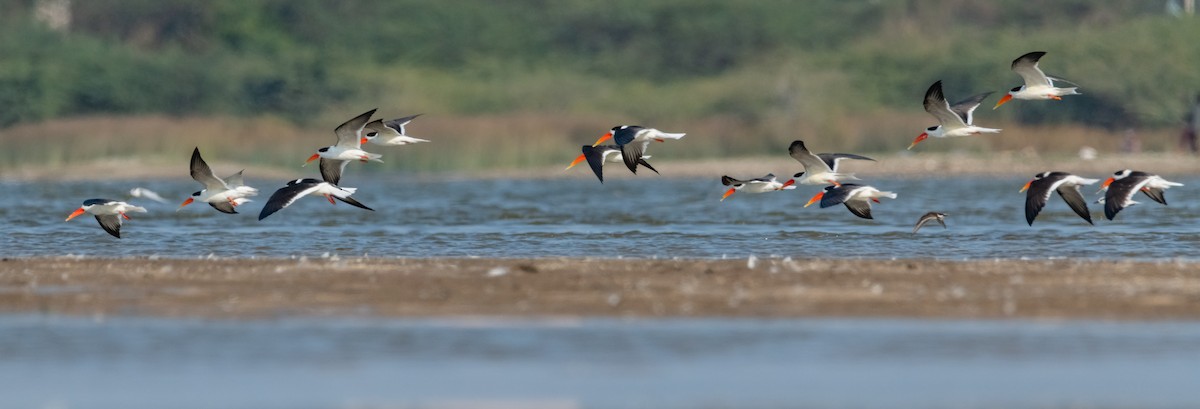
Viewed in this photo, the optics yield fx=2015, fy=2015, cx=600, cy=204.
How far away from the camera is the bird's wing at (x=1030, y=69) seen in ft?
57.2

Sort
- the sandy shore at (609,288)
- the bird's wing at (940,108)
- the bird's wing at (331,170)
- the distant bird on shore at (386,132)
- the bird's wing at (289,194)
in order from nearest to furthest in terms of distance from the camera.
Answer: the sandy shore at (609,288) → the bird's wing at (289,194) → the bird's wing at (940,108) → the distant bird on shore at (386,132) → the bird's wing at (331,170)

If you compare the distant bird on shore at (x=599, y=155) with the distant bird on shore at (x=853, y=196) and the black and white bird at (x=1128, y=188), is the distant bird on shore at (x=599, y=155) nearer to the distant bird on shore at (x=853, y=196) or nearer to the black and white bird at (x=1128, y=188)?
the distant bird on shore at (x=853, y=196)

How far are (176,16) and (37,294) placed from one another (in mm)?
45851

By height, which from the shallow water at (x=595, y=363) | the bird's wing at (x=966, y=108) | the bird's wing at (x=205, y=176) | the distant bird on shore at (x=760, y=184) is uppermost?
the bird's wing at (x=966, y=108)

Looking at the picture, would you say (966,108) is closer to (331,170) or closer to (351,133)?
(351,133)

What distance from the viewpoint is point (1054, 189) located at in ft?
54.5

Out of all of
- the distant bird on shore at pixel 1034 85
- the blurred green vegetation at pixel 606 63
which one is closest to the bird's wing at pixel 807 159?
the distant bird on shore at pixel 1034 85

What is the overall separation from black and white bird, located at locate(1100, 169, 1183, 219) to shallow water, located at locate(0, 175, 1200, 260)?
790 millimetres

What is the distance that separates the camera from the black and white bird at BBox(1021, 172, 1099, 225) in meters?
16.5

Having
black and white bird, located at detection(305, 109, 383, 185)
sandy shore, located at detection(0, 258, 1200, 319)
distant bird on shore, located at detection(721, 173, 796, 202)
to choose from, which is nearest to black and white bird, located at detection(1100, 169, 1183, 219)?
sandy shore, located at detection(0, 258, 1200, 319)

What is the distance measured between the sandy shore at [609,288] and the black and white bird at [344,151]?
2.04 m

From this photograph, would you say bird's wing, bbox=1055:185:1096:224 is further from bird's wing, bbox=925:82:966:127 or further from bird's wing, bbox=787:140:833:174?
bird's wing, bbox=787:140:833:174

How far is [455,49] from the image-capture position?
55750mm

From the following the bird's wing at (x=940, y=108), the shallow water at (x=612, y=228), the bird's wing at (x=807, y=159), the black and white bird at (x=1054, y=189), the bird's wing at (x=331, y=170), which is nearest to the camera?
the black and white bird at (x=1054, y=189)
